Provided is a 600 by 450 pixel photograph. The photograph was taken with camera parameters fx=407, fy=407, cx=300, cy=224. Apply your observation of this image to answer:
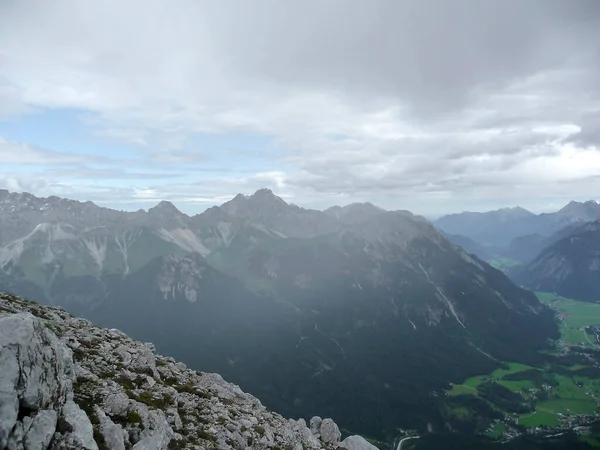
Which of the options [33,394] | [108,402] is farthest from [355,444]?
[33,394]

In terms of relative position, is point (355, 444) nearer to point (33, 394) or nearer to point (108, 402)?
point (108, 402)

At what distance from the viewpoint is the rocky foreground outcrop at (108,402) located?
29.4 m

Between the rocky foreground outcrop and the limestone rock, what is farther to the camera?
the limestone rock

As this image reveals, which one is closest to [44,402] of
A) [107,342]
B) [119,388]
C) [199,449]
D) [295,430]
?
[119,388]

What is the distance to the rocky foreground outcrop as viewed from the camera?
2939cm

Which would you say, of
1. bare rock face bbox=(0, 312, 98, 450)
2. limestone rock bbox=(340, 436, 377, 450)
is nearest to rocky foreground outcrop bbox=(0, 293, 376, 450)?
bare rock face bbox=(0, 312, 98, 450)

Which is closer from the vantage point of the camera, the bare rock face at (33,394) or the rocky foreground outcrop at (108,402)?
the bare rock face at (33,394)

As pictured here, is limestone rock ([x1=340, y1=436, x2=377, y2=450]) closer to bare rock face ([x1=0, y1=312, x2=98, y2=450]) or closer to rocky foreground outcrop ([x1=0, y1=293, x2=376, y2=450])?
rocky foreground outcrop ([x1=0, y1=293, x2=376, y2=450])

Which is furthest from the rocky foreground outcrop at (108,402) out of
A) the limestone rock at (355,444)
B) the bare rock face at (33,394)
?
the limestone rock at (355,444)

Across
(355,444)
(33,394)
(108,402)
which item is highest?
(33,394)

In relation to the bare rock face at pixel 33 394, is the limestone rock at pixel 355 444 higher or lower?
lower

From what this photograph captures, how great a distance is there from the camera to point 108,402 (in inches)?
1610

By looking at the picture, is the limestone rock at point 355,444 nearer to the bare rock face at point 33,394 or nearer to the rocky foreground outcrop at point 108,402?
the rocky foreground outcrop at point 108,402

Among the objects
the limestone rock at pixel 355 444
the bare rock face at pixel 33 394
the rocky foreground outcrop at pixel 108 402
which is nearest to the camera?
the bare rock face at pixel 33 394
